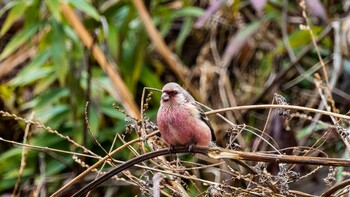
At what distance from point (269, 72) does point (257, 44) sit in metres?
0.26

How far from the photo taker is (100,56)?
3.54 metres

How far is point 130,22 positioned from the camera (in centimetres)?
392

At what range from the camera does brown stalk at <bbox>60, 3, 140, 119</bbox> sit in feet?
11.1

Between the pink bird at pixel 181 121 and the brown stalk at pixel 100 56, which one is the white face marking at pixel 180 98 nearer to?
the pink bird at pixel 181 121

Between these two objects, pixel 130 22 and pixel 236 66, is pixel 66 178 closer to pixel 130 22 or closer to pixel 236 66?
pixel 130 22

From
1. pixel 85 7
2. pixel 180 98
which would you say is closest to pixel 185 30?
pixel 85 7

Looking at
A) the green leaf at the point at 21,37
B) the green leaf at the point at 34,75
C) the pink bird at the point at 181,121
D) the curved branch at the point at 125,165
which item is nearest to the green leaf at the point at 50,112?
the green leaf at the point at 34,75

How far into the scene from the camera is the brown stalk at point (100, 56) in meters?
3.39

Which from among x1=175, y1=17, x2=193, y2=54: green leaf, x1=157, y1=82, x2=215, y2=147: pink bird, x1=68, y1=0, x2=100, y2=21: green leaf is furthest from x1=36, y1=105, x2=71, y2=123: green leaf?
x1=157, y1=82, x2=215, y2=147: pink bird

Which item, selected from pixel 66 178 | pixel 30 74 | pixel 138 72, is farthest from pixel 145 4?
pixel 66 178

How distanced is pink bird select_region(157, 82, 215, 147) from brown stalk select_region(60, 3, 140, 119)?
→ 95 centimetres

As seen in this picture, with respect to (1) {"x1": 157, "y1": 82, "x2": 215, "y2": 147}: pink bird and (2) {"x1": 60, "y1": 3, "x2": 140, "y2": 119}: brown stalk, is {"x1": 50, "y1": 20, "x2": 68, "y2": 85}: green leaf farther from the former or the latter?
(1) {"x1": 157, "y1": 82, "x2": 215, "y2": 147}: pink bird

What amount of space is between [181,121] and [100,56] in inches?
49.8

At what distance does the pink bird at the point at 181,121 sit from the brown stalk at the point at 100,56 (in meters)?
0.95
